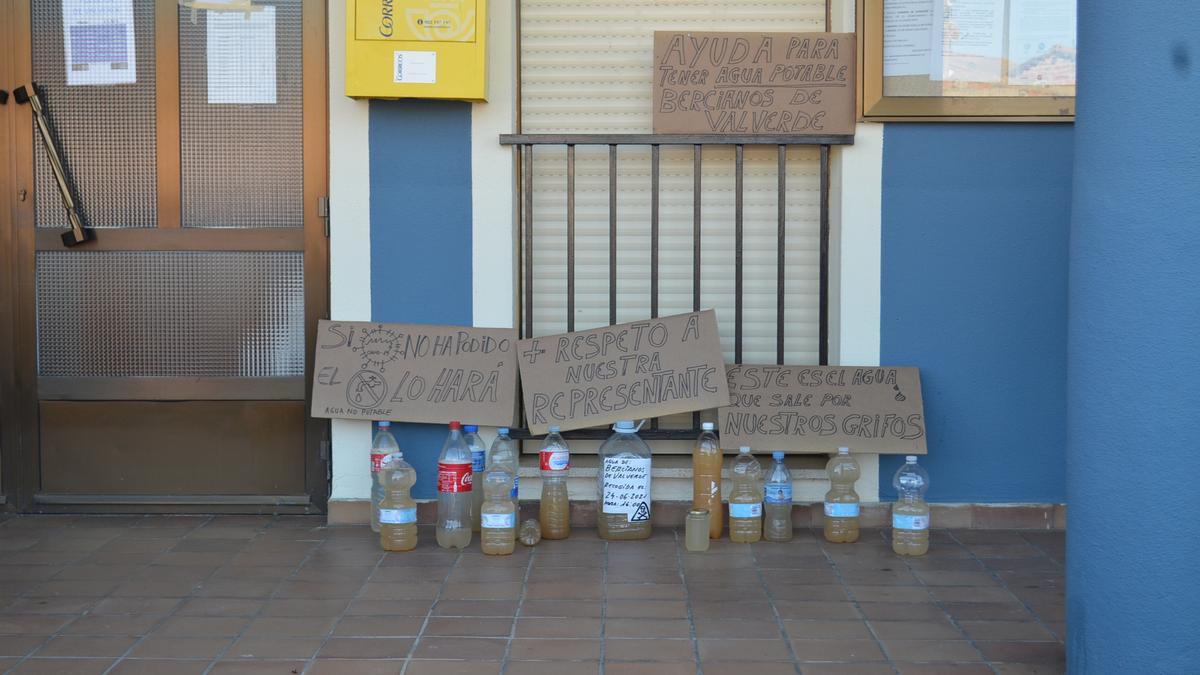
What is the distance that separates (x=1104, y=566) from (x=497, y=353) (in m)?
3.07

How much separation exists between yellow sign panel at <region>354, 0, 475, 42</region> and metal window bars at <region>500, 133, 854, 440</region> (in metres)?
0.54

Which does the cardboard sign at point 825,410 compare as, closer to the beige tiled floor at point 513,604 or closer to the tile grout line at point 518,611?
the beige tiled floor at point 513,604

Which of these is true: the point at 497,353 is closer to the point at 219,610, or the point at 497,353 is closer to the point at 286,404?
the point at 286,404

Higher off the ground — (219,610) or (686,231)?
(686,231)

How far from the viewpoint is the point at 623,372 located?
568 cm

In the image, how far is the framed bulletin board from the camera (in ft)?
18.1

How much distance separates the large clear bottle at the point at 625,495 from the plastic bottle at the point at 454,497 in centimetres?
62

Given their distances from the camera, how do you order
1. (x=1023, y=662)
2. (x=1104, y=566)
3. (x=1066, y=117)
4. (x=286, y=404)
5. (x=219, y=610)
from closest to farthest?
(x=1104, y=566) → (x=1023, y=662) → (x=219, y=610) → (x=1066, y=117) → (x=286, y=404)

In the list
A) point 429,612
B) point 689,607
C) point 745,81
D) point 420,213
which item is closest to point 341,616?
point 429,612

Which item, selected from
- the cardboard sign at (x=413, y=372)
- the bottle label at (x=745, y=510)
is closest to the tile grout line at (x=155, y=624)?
the cardboard sign at (x=413, y=372)

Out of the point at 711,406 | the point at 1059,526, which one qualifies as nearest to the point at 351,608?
the point at 711,406

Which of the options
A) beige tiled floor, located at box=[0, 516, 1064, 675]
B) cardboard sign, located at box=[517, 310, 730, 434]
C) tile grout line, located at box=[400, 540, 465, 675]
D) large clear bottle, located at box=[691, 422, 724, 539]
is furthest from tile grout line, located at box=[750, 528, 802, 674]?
tile grout line, located at box=[400, 540, 465, 675]

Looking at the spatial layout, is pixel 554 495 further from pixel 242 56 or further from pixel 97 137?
pixel 97 137

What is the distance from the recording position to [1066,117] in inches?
217
